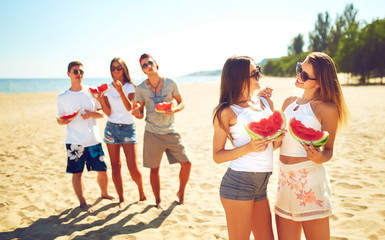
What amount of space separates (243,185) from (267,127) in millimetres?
566

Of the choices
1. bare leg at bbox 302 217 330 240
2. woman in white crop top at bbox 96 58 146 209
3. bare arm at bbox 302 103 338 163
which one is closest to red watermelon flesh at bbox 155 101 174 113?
woman in white crop top at bbox 96 58 146 209

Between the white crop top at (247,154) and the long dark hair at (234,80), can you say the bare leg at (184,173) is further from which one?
the long dark hair at (234,80)

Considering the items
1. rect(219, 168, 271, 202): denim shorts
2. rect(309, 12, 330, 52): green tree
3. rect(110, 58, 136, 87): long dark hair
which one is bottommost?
rect(219, 168, 271, 202): denim shorts

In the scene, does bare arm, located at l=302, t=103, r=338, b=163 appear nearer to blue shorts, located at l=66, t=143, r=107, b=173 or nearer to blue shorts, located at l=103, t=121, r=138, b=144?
blue shorts, located at l=103, t=121, r=138, b=144

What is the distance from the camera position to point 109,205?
466 centimetres

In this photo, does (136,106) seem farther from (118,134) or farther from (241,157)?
(241,157)

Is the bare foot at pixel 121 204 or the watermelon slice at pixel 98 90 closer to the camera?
the watermelon slice at pixel 98 90

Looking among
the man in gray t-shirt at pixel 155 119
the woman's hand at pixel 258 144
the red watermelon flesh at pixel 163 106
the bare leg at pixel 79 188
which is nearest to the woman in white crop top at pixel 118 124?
the man in gray t-shirt at pixel 155 119

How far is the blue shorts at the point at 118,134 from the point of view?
4355 millimetres

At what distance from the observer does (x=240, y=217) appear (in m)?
2.21

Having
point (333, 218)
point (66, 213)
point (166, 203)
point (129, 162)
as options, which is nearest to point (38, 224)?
point (66, 213)

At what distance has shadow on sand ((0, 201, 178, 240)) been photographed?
3707 millimetres

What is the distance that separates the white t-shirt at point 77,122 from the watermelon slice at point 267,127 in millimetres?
3205

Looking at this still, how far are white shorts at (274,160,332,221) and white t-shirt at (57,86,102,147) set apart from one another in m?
3.34
